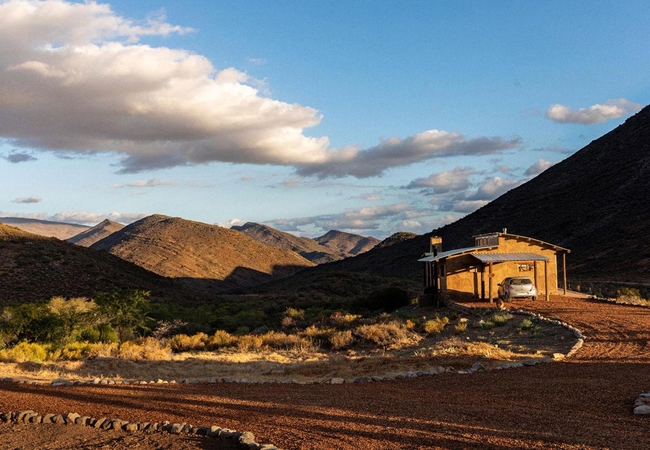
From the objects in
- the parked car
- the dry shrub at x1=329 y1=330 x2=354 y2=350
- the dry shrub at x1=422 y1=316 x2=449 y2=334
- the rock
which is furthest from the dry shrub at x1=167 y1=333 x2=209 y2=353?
the rock

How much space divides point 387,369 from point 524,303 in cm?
1493

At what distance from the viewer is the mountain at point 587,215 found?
51375mm

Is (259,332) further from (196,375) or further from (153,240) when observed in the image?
(153,240)

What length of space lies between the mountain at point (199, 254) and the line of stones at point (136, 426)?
72.5m

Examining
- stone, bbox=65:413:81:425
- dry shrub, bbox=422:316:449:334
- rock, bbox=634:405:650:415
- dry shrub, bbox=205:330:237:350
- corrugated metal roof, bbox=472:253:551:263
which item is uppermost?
corrugated metal roof, bbox=472:253:551:263

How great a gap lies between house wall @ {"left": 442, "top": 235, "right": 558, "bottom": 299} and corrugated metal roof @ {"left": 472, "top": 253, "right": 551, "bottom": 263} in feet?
1.59

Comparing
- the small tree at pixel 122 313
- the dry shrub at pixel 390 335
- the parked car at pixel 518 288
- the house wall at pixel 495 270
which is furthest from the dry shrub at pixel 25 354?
the parked car at pixel 518 288

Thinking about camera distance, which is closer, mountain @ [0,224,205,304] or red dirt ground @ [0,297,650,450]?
red dirt ground @ [0,297,650,450]

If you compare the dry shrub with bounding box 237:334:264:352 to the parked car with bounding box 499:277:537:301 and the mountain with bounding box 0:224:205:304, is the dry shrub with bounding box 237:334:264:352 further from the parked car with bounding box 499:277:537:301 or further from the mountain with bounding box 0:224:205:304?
the mountain with bounding box 0:224:205:304

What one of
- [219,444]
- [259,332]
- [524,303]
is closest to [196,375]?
[219,444]

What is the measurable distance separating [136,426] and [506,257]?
23.7 m

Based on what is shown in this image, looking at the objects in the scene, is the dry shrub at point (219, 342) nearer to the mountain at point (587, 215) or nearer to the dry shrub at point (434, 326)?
the dry shrub at point (434, 326)

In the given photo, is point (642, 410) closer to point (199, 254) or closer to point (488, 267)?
point (488, 267)

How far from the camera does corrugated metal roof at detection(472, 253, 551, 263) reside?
28.1m
